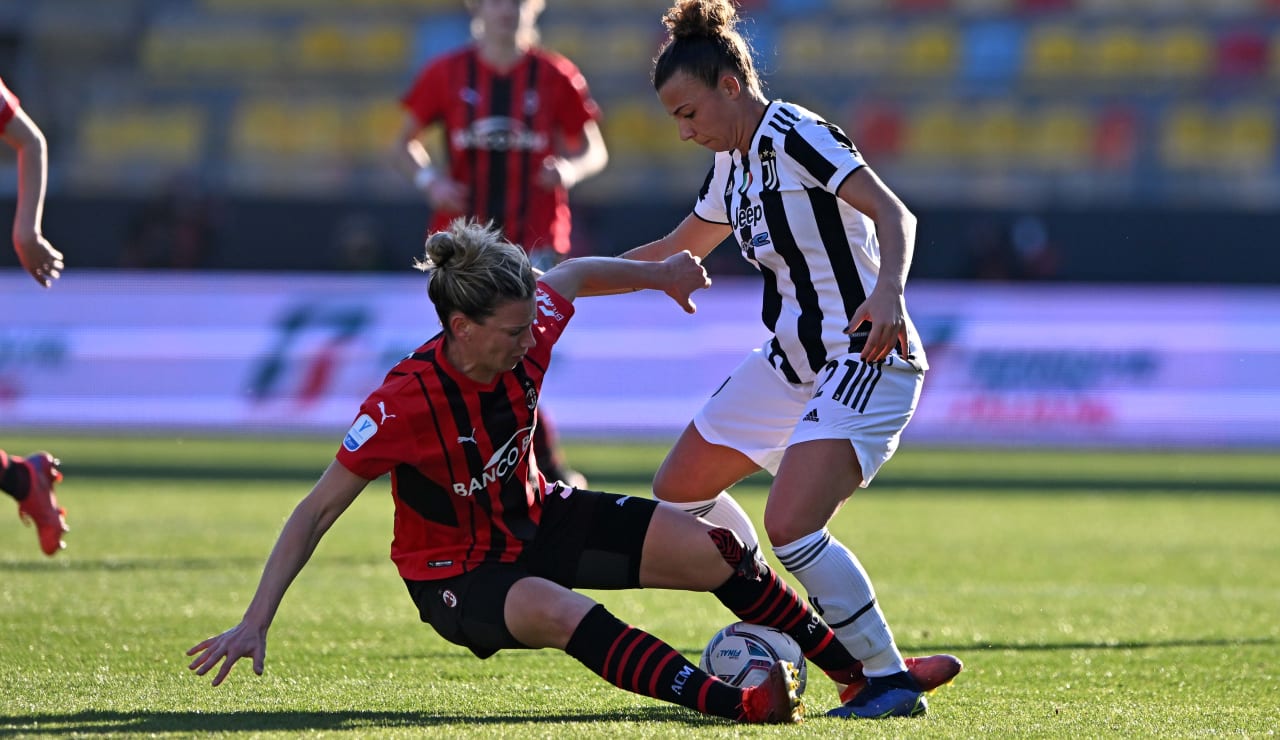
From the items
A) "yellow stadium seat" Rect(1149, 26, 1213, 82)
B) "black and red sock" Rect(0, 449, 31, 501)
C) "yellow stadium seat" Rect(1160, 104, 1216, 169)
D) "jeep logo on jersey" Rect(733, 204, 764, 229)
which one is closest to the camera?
"jeep logo on jersey" Rect(733, 204, 764, 229)

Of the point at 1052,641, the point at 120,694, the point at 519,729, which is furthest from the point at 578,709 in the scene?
the point at 1052,641

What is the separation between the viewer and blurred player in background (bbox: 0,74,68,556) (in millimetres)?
A: 5035

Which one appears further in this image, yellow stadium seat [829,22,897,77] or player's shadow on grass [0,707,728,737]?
yellow stadium seat [829,22,897,77]

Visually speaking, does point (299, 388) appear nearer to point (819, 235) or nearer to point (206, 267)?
point (206, 267)

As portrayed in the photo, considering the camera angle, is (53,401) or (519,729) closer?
(519,729)

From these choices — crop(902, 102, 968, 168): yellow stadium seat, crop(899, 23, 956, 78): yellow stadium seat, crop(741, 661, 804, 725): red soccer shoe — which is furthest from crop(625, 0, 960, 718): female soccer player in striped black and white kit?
crop(899, 23, 956, 78): yellow stadium seat

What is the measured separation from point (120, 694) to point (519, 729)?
1.06 metres

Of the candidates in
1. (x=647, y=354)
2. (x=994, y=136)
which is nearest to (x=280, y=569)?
(x=647, y=354)

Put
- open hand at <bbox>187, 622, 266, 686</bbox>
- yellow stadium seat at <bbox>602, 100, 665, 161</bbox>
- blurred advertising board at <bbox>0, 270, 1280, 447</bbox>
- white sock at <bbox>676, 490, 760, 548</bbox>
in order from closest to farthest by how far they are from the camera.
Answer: open hand at <bbox>187, 622, 266, 686</bbox>
white sock at <bbox>676, 490, 760, 548</bbox>
blurred advertising board at <bbox>0, 270, 1280, 447</bbox>
yellow stadium seat at <bbox>602, 100, 665, 161</bbox>

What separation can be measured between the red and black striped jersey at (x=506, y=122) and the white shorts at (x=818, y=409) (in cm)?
314

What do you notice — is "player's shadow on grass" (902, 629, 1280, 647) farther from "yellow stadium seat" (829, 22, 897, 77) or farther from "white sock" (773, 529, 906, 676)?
"yellow stadium seat" (829, 22, 897, 77)

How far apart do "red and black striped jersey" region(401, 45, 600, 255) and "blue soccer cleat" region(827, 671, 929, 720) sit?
383 centimetres

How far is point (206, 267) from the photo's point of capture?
14898mm

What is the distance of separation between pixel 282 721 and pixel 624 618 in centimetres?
193
